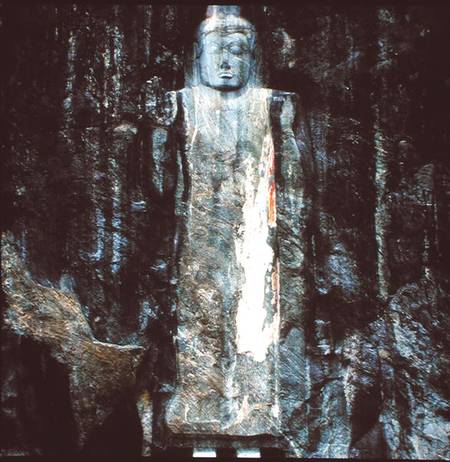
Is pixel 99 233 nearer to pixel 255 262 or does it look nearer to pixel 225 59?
pixel 255 262

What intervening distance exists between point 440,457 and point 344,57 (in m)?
2.34

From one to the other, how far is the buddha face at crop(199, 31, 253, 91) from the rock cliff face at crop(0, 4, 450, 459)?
0.71 ft

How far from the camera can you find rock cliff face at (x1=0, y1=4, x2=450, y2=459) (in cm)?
451

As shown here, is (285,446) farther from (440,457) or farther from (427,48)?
(427,48)

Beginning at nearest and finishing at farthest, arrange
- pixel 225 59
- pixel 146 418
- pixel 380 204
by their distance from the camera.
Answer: pixel 146 418
pixel 225 59
pixel 380 204

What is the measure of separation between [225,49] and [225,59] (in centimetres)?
6

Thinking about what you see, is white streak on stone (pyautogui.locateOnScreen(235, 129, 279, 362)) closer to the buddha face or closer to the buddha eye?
the buddha face

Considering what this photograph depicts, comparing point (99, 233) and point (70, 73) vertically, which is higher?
point (70, 73)

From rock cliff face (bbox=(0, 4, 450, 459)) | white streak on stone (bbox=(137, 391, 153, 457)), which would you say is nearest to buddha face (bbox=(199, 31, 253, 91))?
rock cliff face (bbox=(0, 4, 450, 459))

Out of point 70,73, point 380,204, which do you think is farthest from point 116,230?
point 380,204

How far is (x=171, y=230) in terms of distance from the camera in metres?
4.73

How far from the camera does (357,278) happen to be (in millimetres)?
4742

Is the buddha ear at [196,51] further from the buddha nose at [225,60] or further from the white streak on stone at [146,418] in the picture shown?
the white streak on stone at [146,418]

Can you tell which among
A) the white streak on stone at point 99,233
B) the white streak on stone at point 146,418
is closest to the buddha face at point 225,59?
the white streak on stone at point 99,233
